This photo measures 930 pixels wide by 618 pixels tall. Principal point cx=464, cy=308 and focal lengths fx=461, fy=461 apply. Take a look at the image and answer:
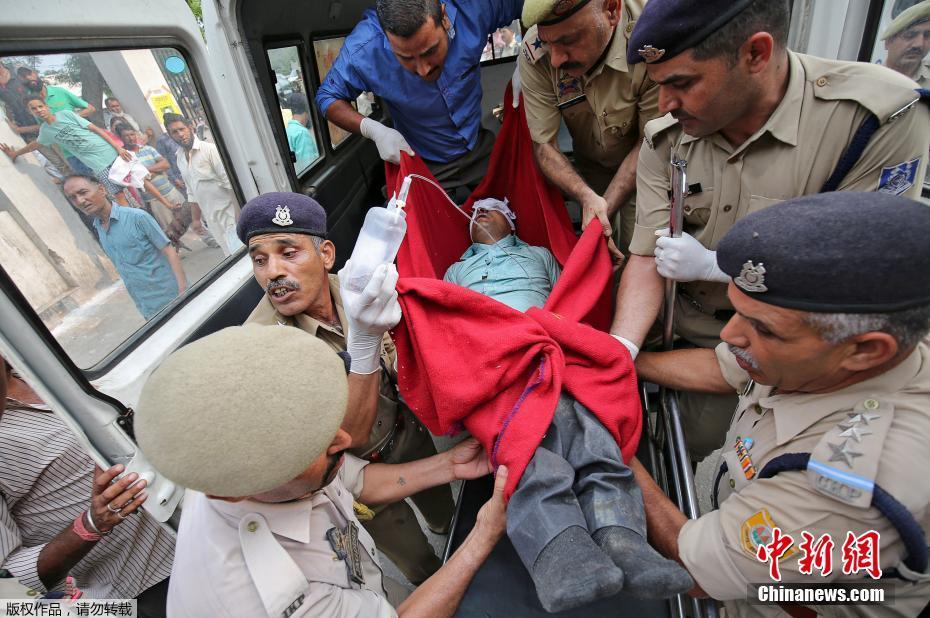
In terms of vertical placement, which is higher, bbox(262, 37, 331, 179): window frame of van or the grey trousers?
bbox(262, 37, 331, 179): window frame of van

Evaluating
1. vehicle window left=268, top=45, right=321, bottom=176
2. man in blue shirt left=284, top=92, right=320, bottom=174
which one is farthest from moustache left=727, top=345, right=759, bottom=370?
man in blue shirt left=284, top=92, right=320, bottom=174

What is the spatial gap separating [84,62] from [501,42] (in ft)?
14.7

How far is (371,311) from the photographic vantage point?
1.44 m

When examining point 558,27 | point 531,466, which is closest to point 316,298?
point 531,466

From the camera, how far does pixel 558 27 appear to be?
1943 millimetres

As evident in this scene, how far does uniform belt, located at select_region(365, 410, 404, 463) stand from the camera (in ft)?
5.95

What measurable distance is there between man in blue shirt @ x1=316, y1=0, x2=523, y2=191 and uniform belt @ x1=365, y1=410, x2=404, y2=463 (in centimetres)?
173

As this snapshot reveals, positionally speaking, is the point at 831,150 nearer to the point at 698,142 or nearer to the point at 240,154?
the point at 698,142

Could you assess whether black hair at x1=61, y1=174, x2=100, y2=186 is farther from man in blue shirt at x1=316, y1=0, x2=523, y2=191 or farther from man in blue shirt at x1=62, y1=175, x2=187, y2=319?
man in blue shirt at x1=316, y1=0, x2=523, y2=191

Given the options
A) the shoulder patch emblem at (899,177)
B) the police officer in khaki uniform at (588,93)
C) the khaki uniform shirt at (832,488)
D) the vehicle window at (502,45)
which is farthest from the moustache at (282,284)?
the vehicle window at (502,45)

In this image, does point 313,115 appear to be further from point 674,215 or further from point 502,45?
point 674,215

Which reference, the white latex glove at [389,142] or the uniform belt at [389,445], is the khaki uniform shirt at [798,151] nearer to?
the uniform belt at [389,445]

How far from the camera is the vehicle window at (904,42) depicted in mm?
2158

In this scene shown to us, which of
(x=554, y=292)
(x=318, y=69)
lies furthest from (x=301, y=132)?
(x=554, y=292)
